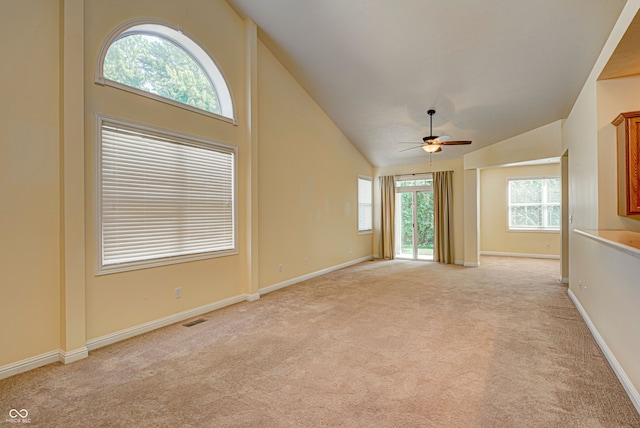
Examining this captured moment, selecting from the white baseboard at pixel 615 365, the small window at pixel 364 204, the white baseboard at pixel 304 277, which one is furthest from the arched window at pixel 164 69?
the white baseboard at pixel 615 365

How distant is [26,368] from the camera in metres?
2.66

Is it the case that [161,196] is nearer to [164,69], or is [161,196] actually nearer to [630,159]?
[164,69]

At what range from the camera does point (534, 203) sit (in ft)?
29.5

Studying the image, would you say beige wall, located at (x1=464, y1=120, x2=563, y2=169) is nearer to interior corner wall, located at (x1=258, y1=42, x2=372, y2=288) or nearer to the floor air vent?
interior corner wall, located at (x1=258, y1=42, x2=372, y2=288)

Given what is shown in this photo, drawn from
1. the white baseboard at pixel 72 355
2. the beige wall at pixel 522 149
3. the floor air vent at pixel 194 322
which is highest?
the beige wall at pixel 522 149

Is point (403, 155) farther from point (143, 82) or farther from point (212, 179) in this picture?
point (143, 82)

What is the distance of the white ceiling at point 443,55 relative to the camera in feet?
12.1

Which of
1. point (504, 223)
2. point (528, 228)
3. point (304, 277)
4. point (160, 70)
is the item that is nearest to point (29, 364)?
point (160, 70)

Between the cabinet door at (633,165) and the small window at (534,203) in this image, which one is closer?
the cabinet door at (633,165)

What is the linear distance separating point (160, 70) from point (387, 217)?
21.0 feet

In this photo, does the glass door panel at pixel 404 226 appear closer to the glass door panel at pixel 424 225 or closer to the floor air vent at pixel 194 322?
the glass door panel at pixel 424 225

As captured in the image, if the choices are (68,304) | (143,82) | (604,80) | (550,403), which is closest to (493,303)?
(550,403)

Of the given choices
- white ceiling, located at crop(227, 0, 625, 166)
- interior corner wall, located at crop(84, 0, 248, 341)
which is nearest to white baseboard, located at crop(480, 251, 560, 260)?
white ceiling, located at crop(227, 0, 625, 166)

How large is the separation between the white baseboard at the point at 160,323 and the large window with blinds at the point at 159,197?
0.65 meters
